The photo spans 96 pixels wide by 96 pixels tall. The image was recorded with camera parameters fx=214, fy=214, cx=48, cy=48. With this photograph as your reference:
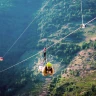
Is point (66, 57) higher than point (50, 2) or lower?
lower

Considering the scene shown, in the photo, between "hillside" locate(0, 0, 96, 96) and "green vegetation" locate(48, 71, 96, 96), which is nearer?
"green vegetation" locate(48, 71, 96, 96)

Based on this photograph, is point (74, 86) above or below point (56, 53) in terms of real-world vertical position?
below

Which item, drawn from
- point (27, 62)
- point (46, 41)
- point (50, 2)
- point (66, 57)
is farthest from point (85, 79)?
point (50, 2)

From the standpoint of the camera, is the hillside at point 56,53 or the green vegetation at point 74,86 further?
the hillside at point 56,53

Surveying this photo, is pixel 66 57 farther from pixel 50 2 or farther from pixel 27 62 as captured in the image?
pixel 50 2

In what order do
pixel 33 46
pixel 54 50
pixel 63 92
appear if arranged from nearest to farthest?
pixel 63 92, pixel 54 50, pixel 33 46

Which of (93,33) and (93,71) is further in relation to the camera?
(93,33)

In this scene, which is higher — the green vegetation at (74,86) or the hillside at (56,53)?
the hillside at (56,53)

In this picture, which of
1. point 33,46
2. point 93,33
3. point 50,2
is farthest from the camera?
point 50,2

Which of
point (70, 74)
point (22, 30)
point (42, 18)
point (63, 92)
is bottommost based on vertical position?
point (63, 92)

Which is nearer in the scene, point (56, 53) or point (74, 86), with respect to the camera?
point (74, 86)
